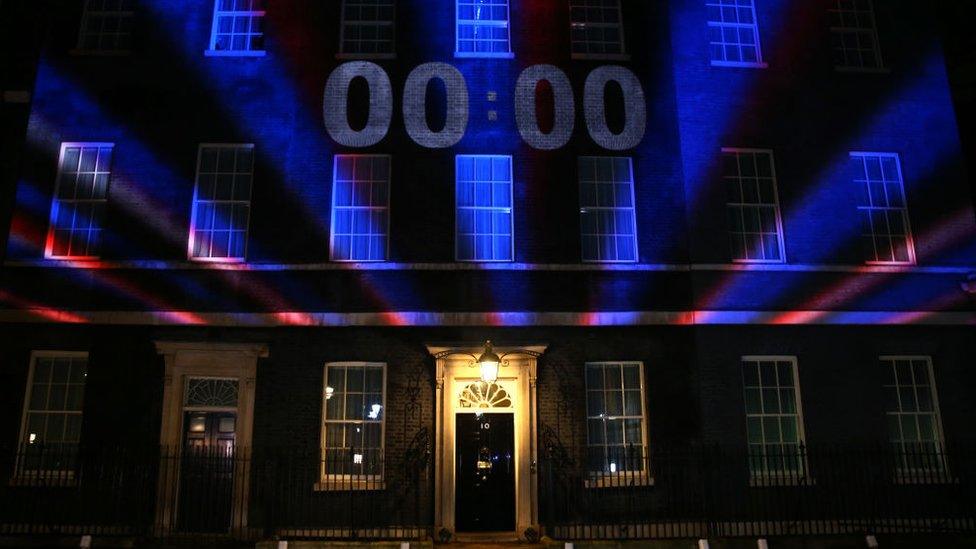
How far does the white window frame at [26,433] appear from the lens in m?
13.4

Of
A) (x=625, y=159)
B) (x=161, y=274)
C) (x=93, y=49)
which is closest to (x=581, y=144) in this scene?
(x=625, y=159)

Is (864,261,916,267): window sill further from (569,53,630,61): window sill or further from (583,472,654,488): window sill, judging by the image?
(569,53,630,61): window sill

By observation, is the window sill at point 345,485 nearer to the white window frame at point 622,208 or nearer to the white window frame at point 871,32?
the white window frame at point 622,208

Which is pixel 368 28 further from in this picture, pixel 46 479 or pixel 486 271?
pixel 46 479

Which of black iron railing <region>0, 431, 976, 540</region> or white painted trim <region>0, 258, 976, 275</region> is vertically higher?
white painted trim <region>0, 258, 976, 275</region>

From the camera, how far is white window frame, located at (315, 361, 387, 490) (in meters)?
13.4

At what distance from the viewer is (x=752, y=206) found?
1518 cm

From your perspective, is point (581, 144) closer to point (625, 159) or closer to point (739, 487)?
point (625, 159)

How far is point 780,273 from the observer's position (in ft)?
48.2

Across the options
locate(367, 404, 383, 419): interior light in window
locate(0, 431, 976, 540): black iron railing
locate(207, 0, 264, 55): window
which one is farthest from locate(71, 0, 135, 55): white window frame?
locate(367, 404, 383, 419): interior light in window

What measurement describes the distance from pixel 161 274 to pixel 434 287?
552cm

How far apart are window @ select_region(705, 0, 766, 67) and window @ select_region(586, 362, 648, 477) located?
23.8 feet

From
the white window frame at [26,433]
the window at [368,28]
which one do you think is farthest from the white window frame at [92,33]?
the white window frame at [26,433]

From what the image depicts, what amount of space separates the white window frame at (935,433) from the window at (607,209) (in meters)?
5.77
